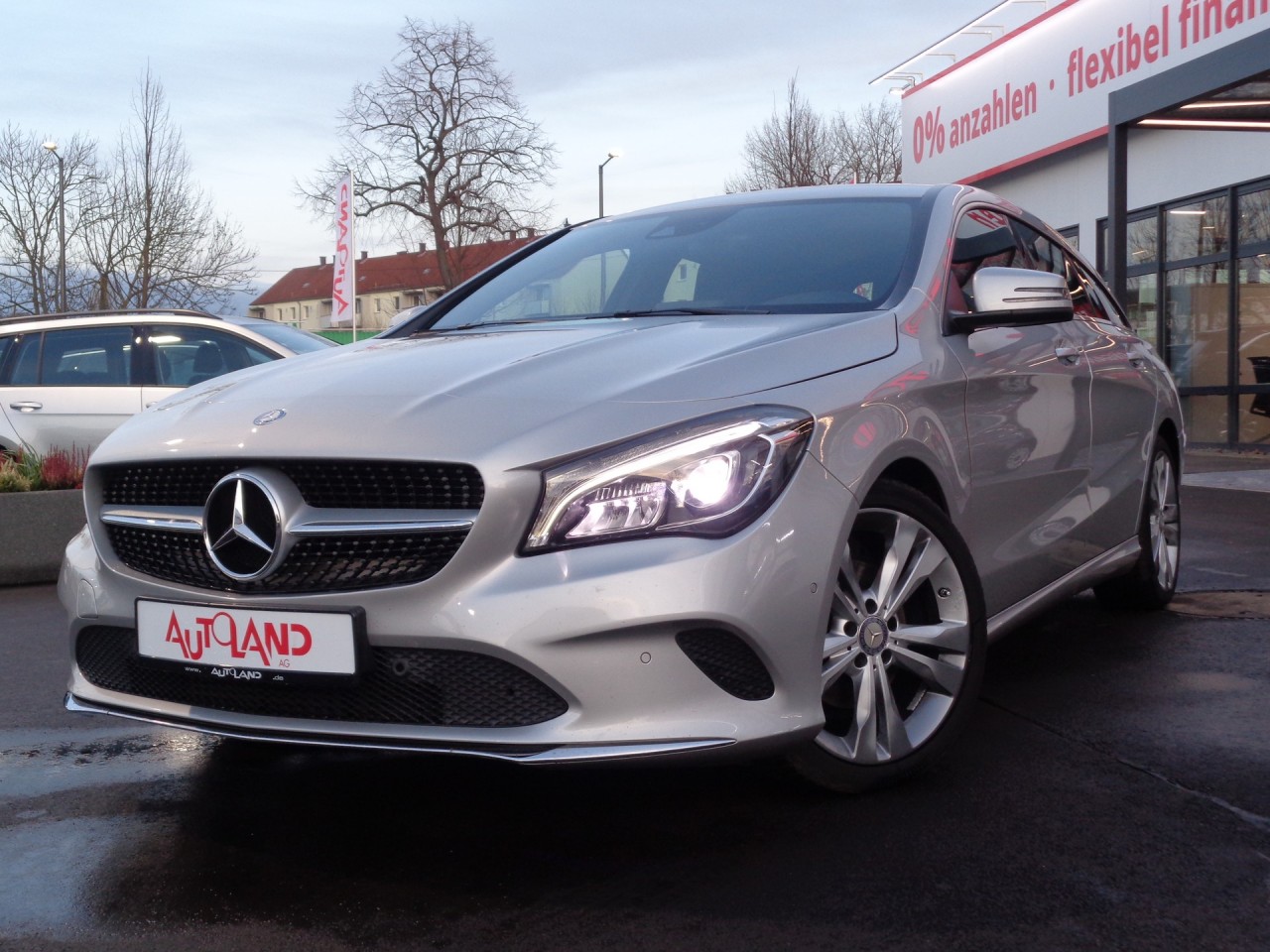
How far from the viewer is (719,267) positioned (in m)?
4.04

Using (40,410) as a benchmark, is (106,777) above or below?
below

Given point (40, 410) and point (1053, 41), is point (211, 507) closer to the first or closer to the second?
point (40, 410)

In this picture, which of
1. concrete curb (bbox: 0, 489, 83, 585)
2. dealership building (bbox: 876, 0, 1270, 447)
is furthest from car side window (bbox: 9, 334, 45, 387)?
dealership building (bbox: 876, 0, 1270, 447)

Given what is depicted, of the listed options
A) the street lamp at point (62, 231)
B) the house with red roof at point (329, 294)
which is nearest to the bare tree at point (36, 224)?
the street lamp at point (62, 231)

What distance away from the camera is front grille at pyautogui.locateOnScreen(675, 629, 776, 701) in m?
2.63

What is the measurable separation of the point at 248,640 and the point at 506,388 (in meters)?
0.73

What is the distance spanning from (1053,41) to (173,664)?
17945mm

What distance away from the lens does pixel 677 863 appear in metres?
2.84

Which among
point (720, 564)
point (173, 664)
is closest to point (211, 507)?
point (173, 664)

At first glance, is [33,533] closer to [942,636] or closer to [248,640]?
[248,640]

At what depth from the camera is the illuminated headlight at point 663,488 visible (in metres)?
2.64

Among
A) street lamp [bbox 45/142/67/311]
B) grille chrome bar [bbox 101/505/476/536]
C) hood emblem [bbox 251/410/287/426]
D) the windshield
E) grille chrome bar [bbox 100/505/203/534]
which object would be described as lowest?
grille chrome bar [bbox 100/505/203/534]

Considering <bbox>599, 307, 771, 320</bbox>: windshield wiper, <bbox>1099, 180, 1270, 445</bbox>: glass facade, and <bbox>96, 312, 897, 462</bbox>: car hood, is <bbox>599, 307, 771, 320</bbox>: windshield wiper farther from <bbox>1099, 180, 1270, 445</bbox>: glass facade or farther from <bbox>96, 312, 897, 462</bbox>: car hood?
<bbox>1099, 180, 1270, 445</bbox>: glass facade

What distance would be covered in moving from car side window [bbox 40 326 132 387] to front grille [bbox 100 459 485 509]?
7.49 m
